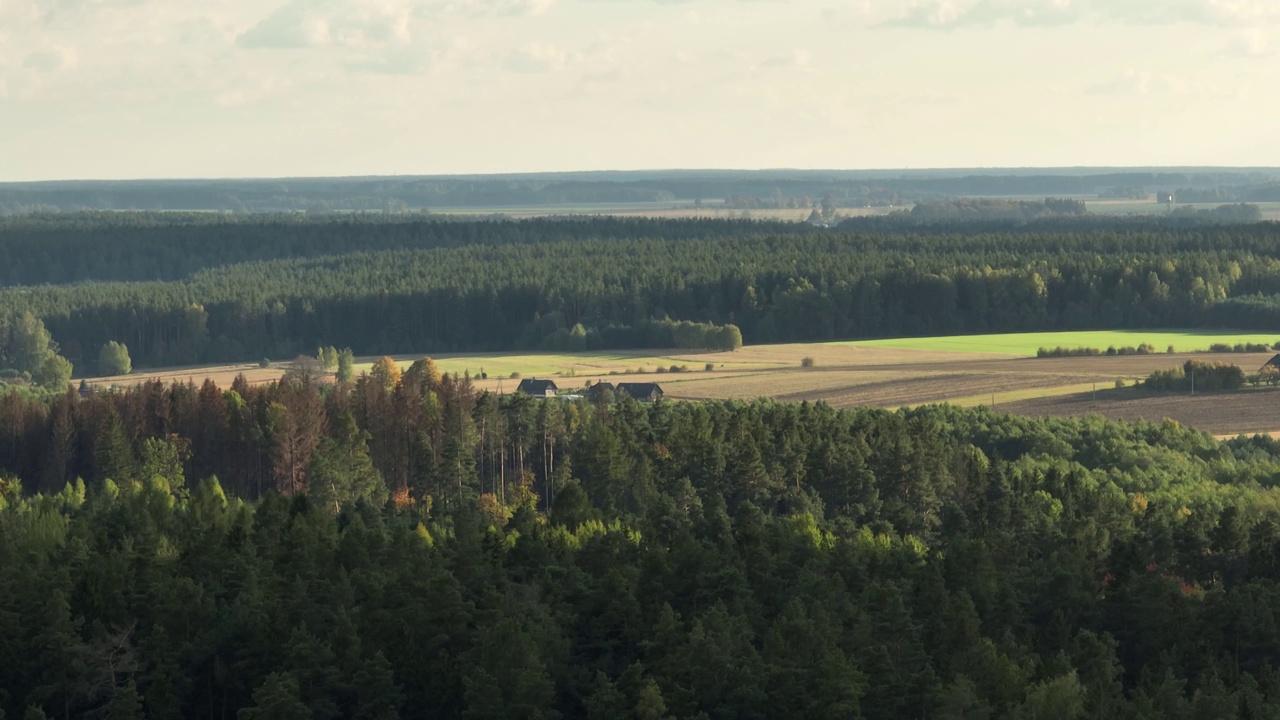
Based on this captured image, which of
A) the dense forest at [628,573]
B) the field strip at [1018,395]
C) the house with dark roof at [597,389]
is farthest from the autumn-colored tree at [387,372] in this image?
the field strip at [1018,395]

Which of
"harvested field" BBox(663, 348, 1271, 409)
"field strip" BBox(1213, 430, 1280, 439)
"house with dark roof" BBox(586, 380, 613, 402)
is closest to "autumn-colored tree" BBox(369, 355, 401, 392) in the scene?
"house with dark roof" BBox(586, 380, 613, 402)

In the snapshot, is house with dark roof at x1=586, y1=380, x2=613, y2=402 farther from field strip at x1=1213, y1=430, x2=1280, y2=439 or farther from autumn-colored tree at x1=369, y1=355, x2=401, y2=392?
field strip at x1=1213, y1=430, x2=1280, y2=439

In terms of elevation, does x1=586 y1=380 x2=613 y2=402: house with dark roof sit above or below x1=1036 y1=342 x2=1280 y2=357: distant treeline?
above

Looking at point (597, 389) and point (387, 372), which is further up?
point (387, 372)

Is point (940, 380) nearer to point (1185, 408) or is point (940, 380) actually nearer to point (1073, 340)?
point (1185, 408)

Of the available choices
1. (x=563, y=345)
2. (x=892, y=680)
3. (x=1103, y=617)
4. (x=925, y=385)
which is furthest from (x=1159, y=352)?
(x=892, y=680)

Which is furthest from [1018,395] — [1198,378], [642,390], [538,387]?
[538,387]

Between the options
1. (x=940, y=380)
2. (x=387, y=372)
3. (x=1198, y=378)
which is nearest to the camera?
(x=1198, y=378)
